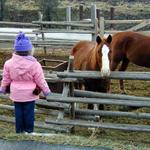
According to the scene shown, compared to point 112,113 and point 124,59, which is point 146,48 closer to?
point 124,59

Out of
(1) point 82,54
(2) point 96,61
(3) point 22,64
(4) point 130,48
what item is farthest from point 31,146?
(4) point 130,48

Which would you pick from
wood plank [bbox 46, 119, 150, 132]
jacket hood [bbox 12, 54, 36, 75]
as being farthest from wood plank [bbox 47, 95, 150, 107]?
jacket hood [bbox 12, 54, 36, 75]

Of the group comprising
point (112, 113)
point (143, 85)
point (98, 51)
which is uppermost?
point (98, 51)

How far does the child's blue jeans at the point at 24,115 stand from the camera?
21.1ft

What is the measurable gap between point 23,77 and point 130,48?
18.2ft

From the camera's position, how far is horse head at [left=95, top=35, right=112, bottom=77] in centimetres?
720

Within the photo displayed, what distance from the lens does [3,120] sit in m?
8.07

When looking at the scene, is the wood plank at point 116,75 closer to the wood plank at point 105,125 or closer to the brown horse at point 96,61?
the brown horse at point 96,61

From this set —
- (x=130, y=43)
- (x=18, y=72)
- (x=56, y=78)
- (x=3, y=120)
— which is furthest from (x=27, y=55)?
(x=130, y=43)

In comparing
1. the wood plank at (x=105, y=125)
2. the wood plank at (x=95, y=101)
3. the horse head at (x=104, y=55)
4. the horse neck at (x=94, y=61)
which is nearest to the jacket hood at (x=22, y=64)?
the wood plank at (x=95, y=101)

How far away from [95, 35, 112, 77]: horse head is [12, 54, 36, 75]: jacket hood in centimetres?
131

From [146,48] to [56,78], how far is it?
4267mm

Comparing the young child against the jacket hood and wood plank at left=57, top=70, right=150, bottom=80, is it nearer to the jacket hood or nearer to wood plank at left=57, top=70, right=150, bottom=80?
the jacket hood

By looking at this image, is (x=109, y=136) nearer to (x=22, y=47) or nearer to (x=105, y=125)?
(x=105, y=125)
